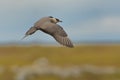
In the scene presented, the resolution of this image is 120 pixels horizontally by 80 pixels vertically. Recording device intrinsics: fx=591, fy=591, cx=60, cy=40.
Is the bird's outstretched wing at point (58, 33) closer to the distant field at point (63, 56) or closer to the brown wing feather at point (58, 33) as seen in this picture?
the brown wing feather at point (58, 33)

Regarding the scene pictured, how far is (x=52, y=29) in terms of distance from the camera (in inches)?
590

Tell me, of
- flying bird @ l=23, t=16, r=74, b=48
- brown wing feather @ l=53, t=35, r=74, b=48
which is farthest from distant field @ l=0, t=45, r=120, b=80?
brown wing feather @ l=53, t=35, r=74, b=48

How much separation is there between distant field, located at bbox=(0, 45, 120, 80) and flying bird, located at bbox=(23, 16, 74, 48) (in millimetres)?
28392

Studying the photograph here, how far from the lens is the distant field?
46.5m

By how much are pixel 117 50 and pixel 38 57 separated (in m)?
10.2

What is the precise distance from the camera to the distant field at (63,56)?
153 feet

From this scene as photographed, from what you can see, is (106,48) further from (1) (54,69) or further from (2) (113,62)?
(1) (54,69)

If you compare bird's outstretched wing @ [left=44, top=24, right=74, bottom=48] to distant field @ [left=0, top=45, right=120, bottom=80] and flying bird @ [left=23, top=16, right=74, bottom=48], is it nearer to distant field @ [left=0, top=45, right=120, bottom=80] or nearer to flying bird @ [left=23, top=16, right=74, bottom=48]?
flying bird @ [left=23, top=16, right=74, bottom=48]

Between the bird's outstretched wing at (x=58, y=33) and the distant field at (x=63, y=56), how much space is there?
2843 centimetres

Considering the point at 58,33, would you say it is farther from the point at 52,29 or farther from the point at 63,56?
the point at 63,56

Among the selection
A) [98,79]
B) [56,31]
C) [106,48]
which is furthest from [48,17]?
[106,48]

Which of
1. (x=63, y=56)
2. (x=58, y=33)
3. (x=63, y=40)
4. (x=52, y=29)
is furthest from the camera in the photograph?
(x=63, y=56)

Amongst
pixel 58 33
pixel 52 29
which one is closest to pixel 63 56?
pixel 58 33

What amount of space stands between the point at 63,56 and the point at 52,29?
1636 inches
